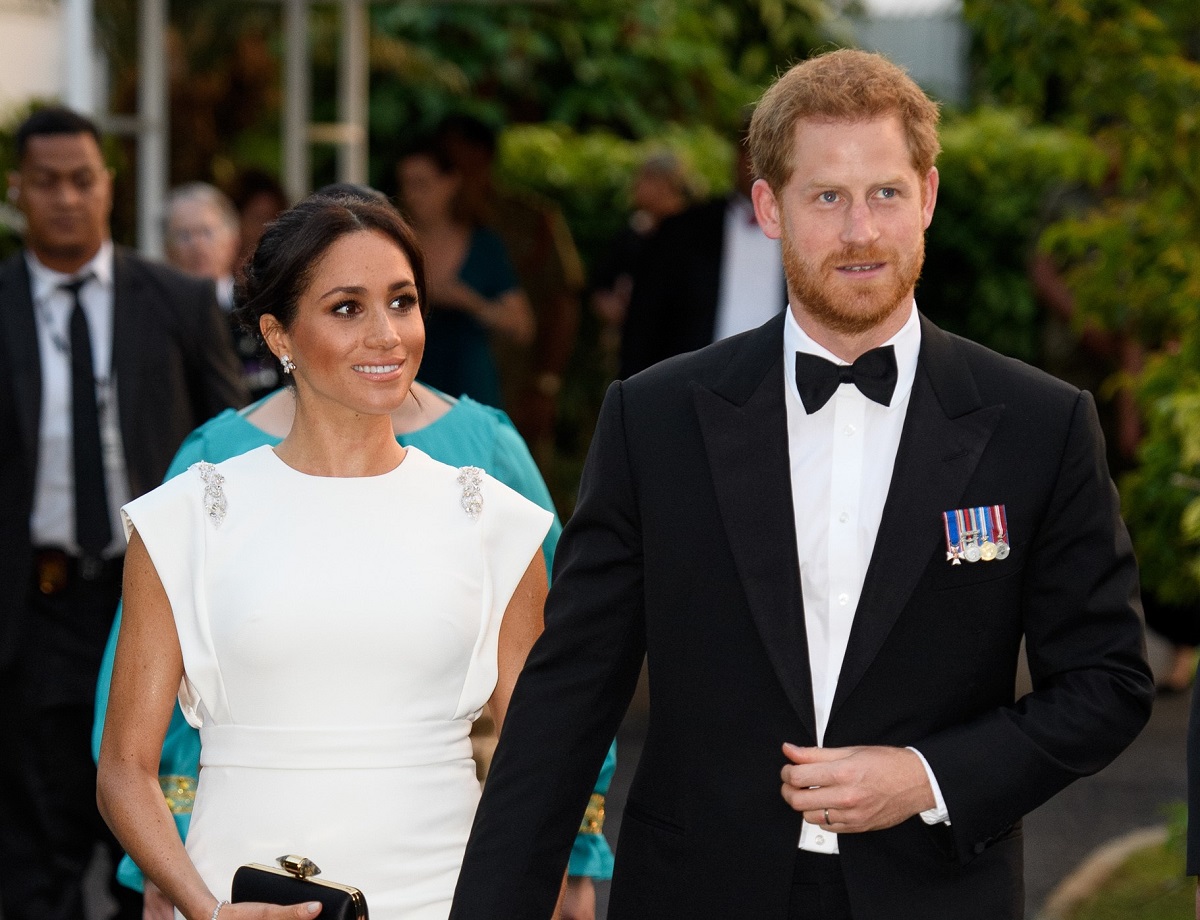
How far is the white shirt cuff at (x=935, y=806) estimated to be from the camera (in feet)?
9.60

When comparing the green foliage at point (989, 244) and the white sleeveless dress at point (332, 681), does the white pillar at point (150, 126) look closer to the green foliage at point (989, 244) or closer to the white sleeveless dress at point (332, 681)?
the green foliage at point (989, 244)

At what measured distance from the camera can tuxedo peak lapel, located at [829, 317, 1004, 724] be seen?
2.96 meters

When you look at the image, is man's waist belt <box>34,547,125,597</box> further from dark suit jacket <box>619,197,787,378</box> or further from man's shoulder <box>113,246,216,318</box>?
dark suit jacket <box>619,197,787,378</box>

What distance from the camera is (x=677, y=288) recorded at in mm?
8375

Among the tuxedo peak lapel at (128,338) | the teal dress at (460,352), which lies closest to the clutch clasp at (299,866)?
the tuxedo peak lapel at (128,338)

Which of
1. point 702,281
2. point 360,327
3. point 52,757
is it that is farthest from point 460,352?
point 360,327

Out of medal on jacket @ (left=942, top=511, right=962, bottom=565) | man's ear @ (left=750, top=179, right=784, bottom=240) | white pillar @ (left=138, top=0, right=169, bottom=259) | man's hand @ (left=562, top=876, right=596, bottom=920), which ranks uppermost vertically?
white pillar @ (left=138, top=0, right=169, bottom=259)

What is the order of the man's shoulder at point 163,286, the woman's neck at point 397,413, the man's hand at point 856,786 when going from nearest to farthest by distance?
1. the man's hand at point 856,786
2. the woman's neck at point 397,413
3. the man's shoulder at point 163,286

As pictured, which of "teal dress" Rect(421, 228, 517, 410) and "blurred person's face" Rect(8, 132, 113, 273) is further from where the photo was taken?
"teal dress" Rect(421, 228, 517, 410)

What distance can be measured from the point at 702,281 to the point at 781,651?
17.6 ft

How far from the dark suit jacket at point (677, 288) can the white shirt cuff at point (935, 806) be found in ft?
17.0

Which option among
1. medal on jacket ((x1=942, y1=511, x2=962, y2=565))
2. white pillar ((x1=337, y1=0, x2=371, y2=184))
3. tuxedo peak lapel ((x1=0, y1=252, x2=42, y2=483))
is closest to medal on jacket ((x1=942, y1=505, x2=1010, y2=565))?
medal on jacket ((x1=942, y1=511, x2=962, y2=565))

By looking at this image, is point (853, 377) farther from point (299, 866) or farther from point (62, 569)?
point (62, 569)

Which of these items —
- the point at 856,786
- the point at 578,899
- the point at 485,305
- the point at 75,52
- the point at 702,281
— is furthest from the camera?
the point at 75,52
